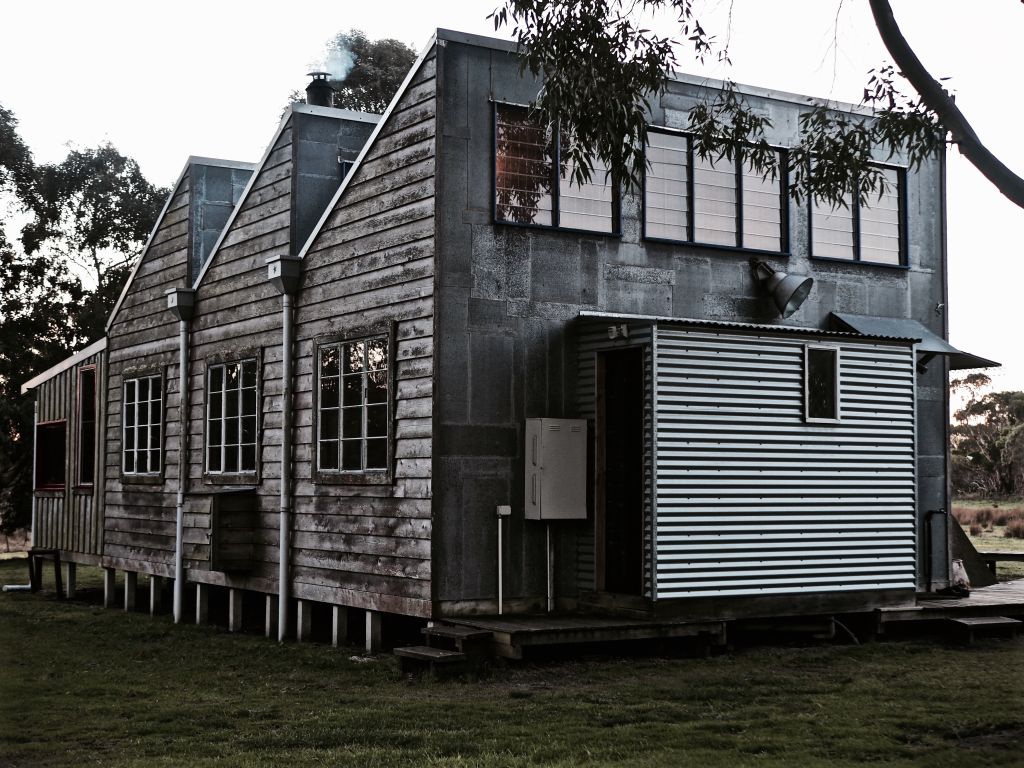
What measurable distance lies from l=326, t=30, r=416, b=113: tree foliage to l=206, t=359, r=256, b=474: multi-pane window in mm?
18257

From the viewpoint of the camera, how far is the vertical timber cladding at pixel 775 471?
12.4 meters

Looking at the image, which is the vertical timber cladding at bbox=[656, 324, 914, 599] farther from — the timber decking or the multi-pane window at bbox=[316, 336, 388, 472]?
the multi-pane window at bbox=[316, 336, 388, 472]

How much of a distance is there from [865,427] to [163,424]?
1016 cm

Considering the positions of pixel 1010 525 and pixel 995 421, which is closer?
pixel 1010 525

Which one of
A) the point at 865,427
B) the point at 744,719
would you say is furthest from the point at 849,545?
the point at 744,719

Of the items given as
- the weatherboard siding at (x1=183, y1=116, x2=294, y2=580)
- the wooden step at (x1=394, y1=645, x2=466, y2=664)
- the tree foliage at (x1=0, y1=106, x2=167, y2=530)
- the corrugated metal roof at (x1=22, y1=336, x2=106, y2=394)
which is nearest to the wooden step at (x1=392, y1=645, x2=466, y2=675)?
the wooden step at (x1=394, y1=645, x2=466, y2=664)

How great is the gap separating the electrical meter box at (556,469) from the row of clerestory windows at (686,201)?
2104mm

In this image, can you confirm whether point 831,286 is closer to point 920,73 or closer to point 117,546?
point 920,73

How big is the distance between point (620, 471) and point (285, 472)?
4251 mm

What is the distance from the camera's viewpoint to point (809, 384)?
43.4 ft

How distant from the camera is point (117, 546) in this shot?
20.5m

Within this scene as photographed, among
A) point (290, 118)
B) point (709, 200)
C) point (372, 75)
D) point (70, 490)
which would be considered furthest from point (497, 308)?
point (372, 75)

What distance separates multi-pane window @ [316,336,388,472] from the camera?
532 inches

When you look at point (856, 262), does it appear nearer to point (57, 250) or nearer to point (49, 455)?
point (49, 455)
